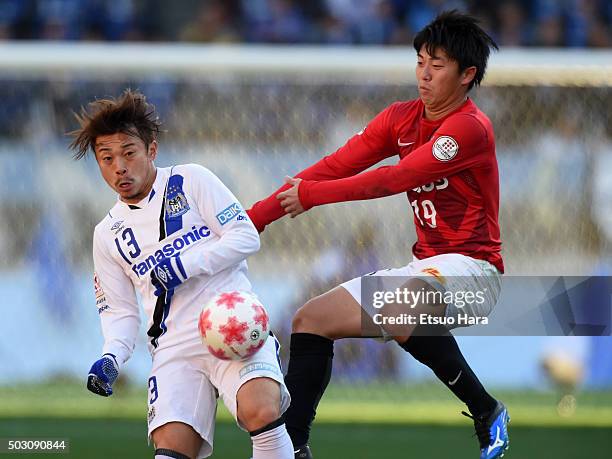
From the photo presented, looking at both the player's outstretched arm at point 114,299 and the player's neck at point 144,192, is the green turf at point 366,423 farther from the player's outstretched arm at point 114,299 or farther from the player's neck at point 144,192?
the player's neck at point 144,192

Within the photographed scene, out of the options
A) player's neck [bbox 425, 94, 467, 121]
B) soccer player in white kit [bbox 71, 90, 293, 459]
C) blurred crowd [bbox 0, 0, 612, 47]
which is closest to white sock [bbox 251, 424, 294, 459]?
soccer player in white kit [bbox 71, 90, 293, 459]

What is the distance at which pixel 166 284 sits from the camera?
181 inches

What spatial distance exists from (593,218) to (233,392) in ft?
14.3

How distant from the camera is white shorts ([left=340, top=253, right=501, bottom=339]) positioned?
494cm

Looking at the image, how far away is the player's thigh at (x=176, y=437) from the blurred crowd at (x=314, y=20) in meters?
6.73

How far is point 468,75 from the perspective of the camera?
5.02 m

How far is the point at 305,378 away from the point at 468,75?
5.00ft

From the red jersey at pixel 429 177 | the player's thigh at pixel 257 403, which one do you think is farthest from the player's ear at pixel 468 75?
the player's thigh at pixel 257 403

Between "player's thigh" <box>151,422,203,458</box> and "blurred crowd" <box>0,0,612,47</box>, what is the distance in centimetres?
673

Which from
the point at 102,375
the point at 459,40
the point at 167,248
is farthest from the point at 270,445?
the point at 459,40

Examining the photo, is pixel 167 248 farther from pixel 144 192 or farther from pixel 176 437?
pixel 176 437

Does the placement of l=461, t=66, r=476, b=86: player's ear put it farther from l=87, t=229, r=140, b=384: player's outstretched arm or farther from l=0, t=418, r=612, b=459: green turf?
l=0, t=418, r=612, b=459: green turf

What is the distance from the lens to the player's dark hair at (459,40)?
196 inches

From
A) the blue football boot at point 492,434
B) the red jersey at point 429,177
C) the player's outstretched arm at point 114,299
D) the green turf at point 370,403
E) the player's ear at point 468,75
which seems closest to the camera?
the player's outstretched arm at point 114,299
